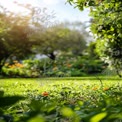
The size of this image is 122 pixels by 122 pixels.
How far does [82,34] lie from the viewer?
5784 centimetres

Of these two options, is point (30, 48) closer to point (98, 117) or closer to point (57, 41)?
point (57, 41)

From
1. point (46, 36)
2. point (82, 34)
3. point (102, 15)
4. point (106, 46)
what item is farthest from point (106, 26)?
point (82, 34)

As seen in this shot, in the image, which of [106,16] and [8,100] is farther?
[106,16]

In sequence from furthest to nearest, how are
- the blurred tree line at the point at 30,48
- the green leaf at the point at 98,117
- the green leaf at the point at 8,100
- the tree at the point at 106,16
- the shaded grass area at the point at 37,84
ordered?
the blurred tree line at the point at 30,48 < the shaded grass area at the point at 37,84 < the tree at the point at 106,16 < the green leaf at the point at 8,100 < the green leaf at the point at 98,117

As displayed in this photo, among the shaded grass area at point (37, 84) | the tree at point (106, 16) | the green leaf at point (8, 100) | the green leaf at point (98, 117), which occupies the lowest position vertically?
the green leaf at point (98, 117)

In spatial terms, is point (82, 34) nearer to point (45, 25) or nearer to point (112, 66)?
point (45, 25)

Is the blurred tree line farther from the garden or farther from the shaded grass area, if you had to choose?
the shaded grass area

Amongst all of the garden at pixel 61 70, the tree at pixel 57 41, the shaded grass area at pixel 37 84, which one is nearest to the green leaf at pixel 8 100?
the garden at pixel 61 70

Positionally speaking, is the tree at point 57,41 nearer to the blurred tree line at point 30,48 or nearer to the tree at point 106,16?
the blurred tree line at point 30,48

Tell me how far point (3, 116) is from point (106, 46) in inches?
658

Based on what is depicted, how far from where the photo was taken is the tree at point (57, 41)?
35375mm

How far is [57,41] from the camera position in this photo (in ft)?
138

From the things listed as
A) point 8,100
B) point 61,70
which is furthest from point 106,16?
point 61,70

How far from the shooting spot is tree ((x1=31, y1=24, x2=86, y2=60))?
35.4 meters
